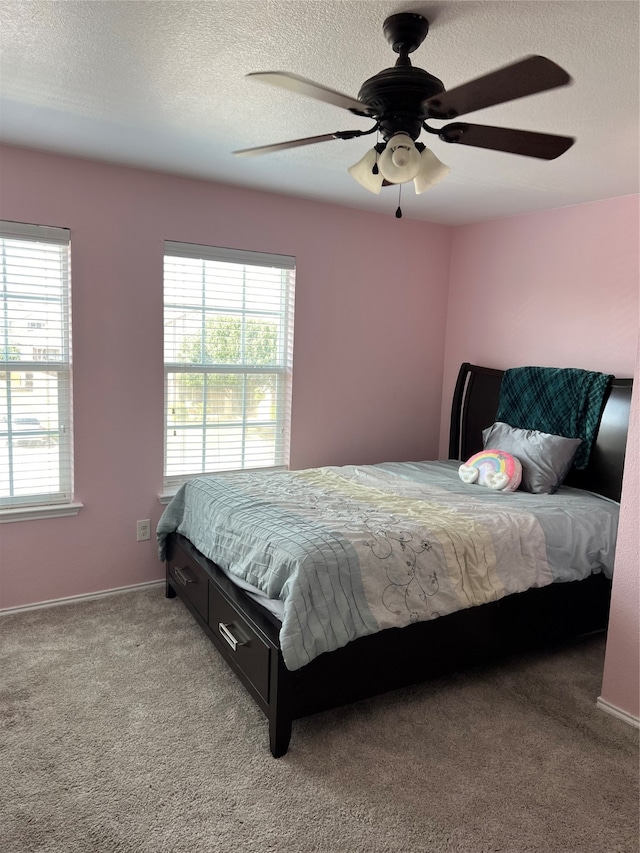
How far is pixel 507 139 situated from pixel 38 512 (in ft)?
9.23

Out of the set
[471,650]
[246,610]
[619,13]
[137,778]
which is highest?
[619,13]

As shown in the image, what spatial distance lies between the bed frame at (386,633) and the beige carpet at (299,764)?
13 centimetres

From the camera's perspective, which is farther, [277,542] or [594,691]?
[594,691]

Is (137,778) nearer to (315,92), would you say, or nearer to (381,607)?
(381,607)

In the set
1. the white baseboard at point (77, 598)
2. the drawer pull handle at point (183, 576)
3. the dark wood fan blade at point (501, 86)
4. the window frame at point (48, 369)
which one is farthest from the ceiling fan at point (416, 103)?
the white baseboard at point (77, 598)

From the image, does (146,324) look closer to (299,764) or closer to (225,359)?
(225,359)

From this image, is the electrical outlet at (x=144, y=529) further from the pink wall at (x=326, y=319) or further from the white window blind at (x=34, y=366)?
the white window blind at (x=34, y=366)

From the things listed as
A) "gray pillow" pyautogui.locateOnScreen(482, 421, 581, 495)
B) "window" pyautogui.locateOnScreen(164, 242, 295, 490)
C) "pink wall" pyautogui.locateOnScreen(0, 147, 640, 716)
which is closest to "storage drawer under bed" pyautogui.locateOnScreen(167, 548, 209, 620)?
"pink wall" pyautogui.locateOnScreen(0, 147, 640, 716)

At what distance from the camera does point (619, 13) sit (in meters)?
1.59

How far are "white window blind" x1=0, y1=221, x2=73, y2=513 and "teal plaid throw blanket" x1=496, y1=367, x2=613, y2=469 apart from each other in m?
2.71

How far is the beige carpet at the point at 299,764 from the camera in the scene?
1.77m

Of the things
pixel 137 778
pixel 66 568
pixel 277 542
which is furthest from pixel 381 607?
pixel 66 568

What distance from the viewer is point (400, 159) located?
1.66 metres

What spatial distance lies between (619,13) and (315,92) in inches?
34.4
